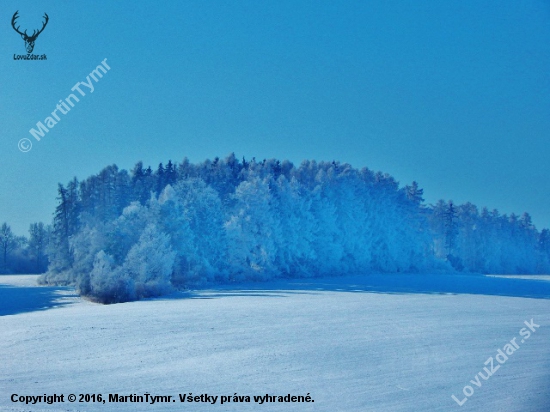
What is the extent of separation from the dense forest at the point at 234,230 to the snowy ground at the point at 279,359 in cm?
1555

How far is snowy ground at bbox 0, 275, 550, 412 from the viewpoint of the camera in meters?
9.62

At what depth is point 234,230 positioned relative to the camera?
52.1m

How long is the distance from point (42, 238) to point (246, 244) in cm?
5456

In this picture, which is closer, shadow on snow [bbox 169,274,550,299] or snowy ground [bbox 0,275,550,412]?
snowy ground [bbox 0,275,550,412]

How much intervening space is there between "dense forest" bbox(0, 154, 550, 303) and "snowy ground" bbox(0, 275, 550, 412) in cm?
1555

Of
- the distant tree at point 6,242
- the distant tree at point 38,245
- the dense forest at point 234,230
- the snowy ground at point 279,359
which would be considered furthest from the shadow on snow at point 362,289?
the distant tree at point 6,242

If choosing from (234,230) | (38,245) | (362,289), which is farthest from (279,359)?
(38,245)

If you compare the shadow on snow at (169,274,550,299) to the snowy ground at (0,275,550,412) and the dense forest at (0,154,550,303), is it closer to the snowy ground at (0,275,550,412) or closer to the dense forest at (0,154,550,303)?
the dense forest at (0,154,550,303)

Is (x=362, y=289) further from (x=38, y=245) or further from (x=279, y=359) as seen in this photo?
(x=38, y=245)

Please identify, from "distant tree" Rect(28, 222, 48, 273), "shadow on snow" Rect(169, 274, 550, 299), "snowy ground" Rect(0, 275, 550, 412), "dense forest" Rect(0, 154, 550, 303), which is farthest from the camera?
"distant tree" Rect(28, 222, 48, 273)

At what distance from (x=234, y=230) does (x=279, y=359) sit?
40.0 metres

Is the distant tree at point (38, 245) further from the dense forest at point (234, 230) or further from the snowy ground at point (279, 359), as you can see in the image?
the snowy ground at point (279, 359)

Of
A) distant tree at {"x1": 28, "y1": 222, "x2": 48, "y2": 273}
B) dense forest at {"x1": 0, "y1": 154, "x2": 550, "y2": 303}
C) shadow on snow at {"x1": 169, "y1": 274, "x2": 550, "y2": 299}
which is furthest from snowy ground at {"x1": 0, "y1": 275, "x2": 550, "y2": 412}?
distant tree at {"x1": 28, "y1": 222, "x2": 48, "y2": 273}

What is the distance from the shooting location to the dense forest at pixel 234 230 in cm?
3669
